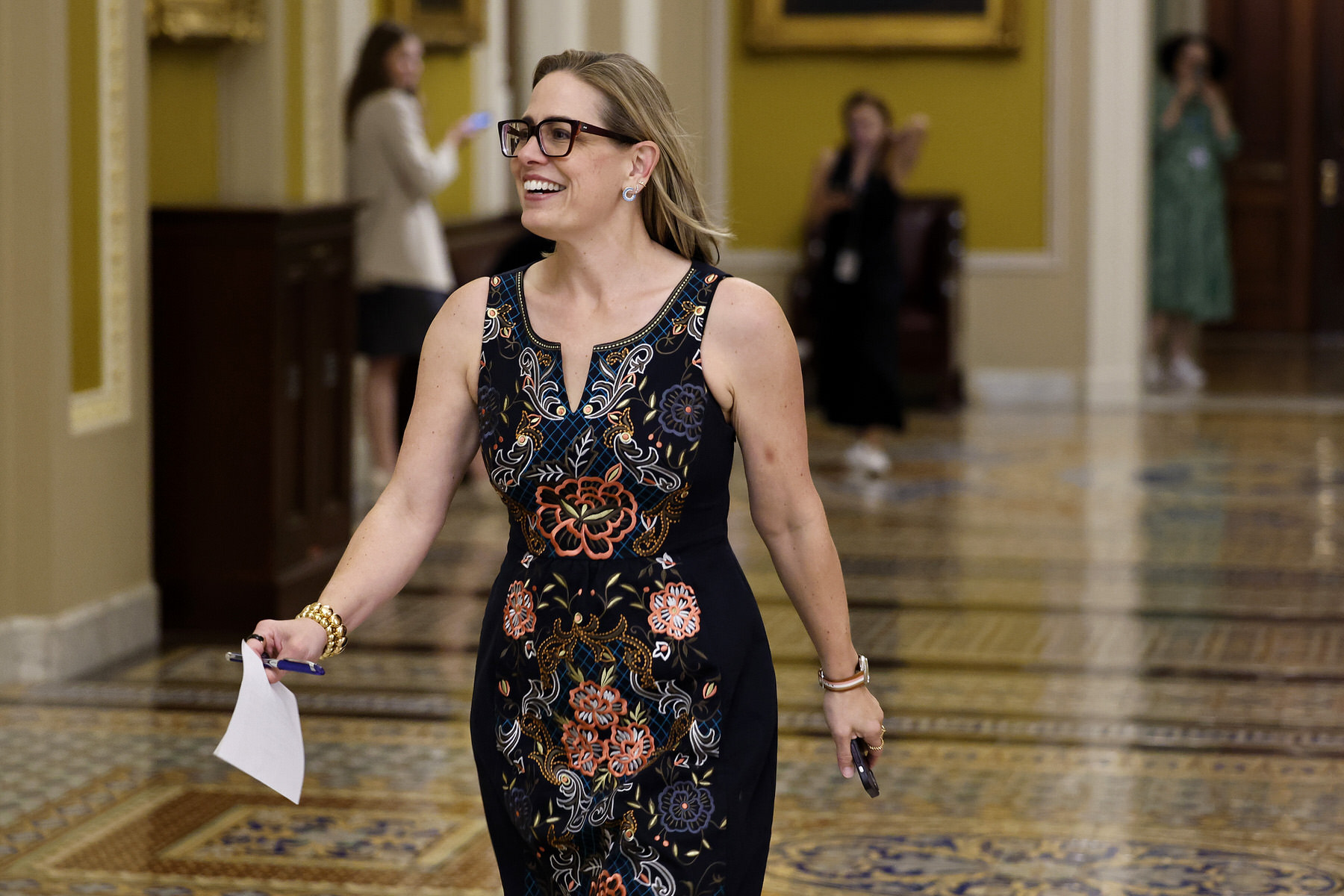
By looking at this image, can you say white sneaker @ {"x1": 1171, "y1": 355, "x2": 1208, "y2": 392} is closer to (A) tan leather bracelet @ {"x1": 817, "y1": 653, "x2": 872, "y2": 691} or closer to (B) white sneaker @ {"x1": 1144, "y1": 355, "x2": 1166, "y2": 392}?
(B) white sneaker @ {"x1": 1144, "y1": 355, "x2": 1166, "y2": 392}

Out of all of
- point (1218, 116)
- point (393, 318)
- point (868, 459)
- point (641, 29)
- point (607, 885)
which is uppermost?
point (641, 29)

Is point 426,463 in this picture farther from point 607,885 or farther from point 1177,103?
point 1177,103

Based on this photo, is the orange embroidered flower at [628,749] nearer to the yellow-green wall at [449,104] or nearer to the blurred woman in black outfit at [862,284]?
the blurred woman in black outfit at [862,284]

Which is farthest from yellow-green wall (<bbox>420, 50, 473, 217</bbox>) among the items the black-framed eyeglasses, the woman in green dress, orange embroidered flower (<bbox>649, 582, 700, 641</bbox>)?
orange embroidered flower (<bbox>649, 582, 700, 641</bbox>)

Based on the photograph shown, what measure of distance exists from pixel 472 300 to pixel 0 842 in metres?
2.25

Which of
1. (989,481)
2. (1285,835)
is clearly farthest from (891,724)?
(989,481)

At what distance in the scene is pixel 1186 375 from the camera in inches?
527

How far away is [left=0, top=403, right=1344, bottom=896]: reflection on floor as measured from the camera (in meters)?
4.16

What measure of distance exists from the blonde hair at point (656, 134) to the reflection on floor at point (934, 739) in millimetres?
1815

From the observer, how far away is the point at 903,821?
4.46 meters

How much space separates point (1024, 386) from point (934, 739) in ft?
26.1

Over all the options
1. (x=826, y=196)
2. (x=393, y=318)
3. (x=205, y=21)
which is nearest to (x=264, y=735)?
(x=205, y=21)

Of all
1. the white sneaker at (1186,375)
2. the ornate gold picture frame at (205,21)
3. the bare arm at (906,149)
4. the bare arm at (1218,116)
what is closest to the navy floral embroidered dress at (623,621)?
the ornate gold picture frame at (205,21)

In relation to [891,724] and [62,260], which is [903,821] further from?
[62,260]
